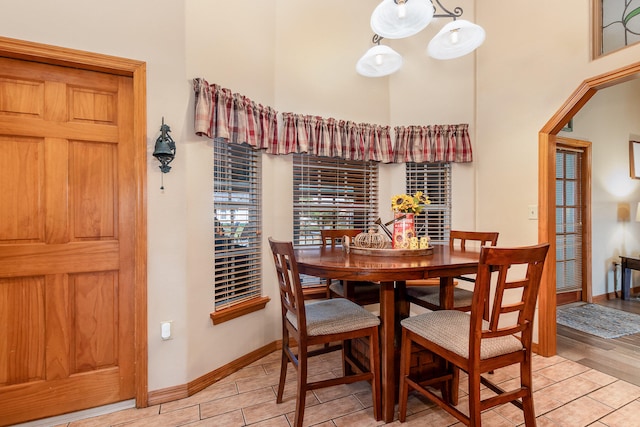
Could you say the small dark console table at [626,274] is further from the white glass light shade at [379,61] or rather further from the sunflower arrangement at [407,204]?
the white glass light shade at [379,61]

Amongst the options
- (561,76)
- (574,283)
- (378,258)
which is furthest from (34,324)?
(574,283)

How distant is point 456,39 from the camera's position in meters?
2.29

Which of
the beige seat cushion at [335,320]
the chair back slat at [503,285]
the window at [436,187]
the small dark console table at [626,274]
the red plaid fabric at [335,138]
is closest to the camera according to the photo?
the chair back slat at [503,285]

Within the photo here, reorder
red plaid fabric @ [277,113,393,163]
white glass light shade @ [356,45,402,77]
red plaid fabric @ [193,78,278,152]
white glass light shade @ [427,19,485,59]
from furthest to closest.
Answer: red plaid fabric @ [277,113,393,163], white glass light shade @ [356,45,402,77], white glass light shade @ [427,19,485,59], red plaid fabric @ [193,78,278,152]

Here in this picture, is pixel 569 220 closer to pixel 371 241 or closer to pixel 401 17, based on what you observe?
pixel 371 241

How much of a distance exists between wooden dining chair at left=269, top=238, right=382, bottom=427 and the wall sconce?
34.8 inches

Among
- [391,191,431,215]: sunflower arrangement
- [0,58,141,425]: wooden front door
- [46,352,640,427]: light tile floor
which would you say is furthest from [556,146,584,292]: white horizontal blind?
[0,58,141,425]: wooden front door

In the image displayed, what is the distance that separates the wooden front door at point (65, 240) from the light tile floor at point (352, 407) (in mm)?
306

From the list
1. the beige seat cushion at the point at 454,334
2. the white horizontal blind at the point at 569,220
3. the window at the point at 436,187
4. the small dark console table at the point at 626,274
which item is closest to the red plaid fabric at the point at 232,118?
the window at the point at 436,187

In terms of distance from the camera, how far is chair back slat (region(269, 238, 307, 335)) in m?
1.61

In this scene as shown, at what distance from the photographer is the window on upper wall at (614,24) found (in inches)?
87.8

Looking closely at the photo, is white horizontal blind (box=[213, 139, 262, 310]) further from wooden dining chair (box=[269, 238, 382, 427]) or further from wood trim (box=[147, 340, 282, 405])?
wooden dining chair (box=[269, 238, 382, 427])

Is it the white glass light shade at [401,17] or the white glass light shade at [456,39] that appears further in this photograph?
the white glass light shade at [456,39]

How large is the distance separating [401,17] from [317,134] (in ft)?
3.94
